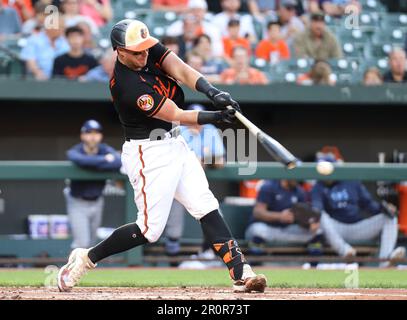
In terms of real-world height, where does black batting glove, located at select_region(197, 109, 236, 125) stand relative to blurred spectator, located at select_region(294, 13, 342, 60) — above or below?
below

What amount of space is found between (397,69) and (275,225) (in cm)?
319

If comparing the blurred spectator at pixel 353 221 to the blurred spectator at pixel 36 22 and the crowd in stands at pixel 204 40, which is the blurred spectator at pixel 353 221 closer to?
the crowd in stands at pixel 204 40

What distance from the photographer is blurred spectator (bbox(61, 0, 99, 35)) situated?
1122cm

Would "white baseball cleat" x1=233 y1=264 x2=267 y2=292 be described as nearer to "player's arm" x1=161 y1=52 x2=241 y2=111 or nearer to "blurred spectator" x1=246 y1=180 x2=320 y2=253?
"player's arm" x1=161 y1=52 x2=241 y2=111

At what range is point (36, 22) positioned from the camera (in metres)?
11.2

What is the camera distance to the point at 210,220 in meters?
6.00

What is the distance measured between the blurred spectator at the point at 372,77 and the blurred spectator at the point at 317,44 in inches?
18.5

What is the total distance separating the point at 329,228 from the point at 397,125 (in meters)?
3.07

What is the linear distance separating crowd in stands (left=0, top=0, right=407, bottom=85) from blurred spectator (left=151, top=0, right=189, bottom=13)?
12 mm

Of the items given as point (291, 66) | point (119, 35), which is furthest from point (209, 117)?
point (291, 66)

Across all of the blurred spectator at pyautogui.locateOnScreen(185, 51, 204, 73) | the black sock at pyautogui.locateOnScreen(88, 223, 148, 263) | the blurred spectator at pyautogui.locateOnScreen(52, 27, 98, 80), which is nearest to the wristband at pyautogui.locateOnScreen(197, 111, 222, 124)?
the black sock at pyautogui.locateOnScreen(88, 223, 148, 263)

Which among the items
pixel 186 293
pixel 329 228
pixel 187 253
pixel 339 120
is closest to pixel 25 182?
pixel 187 253

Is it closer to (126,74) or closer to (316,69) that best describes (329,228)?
(316,69)

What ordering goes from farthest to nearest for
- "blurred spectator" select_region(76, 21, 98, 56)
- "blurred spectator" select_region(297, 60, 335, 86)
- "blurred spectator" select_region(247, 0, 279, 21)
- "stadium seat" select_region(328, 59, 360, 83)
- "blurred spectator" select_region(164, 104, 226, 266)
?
"blurred spectator" select_region(247, 0, 279, 21) < "stadium seat" select_region(328, 59, 360, 83) < "blurred spectator" select_region(297, 60, 335, 86) < "blurred spectator" select_region(76, 21, 98, 56) < "blurred spectator" select_region(164, 104, 226, 266)
